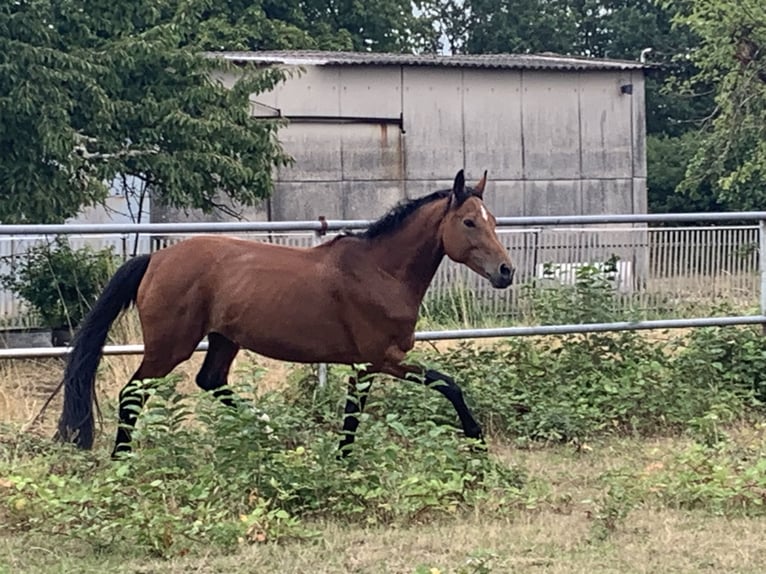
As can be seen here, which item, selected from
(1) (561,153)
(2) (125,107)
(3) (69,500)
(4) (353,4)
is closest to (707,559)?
(3) (69,500)

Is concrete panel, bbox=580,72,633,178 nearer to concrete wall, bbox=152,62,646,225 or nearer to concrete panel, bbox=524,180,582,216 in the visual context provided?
concrete wall, bbox=152,62,646,225

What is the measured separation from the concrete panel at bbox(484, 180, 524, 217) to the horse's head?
15.0 m

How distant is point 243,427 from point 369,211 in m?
15.5

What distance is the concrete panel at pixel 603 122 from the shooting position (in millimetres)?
22734

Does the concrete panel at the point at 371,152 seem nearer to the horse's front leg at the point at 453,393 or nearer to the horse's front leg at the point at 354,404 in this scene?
the horse's front leg at the point at 354,404

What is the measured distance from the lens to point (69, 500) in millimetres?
5402

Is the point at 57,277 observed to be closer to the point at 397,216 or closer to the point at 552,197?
the point at 397,216

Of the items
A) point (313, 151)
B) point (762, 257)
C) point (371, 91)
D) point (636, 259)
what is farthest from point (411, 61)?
point (762, 257)

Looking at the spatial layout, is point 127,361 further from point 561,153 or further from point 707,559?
point 561,153

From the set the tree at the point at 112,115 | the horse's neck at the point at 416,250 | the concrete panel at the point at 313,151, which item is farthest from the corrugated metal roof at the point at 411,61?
the horse's neck at the point at 416,250

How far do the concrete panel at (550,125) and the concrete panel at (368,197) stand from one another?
9.01ft

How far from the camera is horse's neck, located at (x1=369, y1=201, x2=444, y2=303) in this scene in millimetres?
7152

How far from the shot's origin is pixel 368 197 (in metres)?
21.3

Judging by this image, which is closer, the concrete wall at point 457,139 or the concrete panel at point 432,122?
the concrete wall at point 457,139
